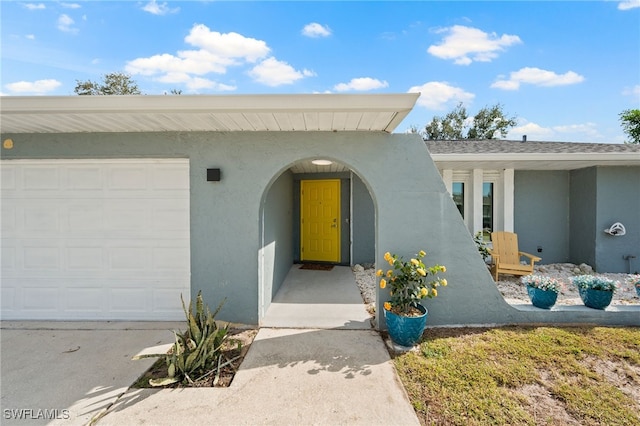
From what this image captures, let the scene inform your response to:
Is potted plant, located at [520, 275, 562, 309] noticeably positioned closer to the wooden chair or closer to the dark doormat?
the wooden chair

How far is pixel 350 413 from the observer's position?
2043 millimetres

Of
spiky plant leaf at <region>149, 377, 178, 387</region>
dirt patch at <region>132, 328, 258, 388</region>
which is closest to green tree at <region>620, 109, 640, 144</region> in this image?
dirt patch at <region>132, 328, 258, 388</region>

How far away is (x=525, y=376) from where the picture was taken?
2.45 m

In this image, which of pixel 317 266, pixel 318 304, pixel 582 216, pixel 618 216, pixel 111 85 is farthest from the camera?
pixel 111 85

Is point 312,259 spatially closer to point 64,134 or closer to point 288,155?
point 288,155

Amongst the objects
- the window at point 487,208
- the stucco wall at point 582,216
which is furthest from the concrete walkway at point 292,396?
the stucco wall at point 582,216

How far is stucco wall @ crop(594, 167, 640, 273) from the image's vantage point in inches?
228

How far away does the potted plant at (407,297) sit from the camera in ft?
9.63

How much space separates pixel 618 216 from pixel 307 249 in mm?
7447

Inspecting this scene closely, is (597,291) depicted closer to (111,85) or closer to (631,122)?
(111,85)

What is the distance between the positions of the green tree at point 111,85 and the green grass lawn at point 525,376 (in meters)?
23.3

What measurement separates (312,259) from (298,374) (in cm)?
492

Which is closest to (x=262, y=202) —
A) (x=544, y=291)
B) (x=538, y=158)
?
(x=544, y=291)

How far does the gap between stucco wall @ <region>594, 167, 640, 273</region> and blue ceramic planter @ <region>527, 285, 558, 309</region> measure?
394 centimetres
